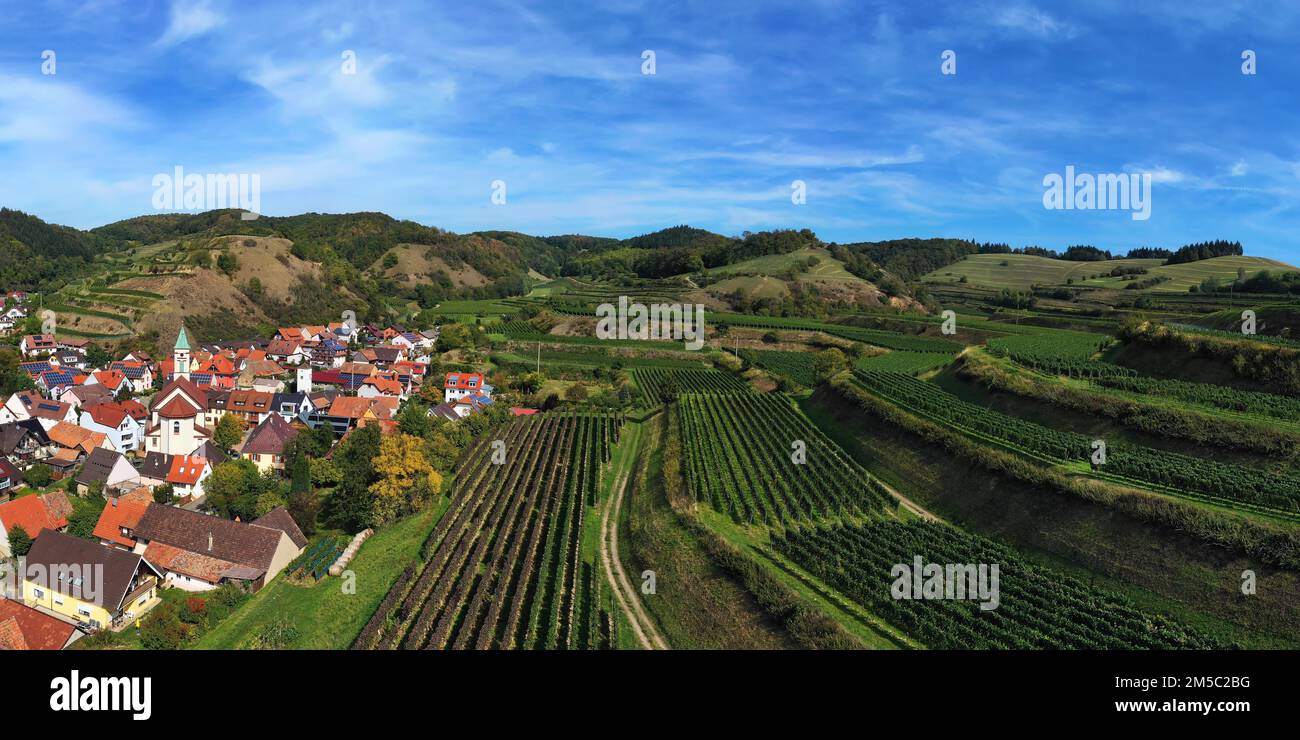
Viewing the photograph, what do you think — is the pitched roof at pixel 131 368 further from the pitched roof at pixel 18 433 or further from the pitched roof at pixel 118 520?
the pitched roof at pixel 118 520

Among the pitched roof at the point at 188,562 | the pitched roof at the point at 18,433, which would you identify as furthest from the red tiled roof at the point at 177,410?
the pitched roof at the point at 188,562

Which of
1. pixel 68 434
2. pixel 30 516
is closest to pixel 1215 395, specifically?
pixel 30 516

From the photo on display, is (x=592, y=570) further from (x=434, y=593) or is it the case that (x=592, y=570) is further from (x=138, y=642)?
(x=138, y=642)

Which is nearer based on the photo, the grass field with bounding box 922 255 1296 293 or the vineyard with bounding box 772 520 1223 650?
the vineyard with bounding box 772 520 1223 650

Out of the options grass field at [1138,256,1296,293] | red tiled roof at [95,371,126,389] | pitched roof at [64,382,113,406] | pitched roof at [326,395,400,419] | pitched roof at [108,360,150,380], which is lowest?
pitched roof at [326,395,400,419]

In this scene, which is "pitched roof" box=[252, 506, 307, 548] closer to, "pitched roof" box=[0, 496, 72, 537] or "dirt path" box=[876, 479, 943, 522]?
"pitched roof" box=[0, 496, 72, 537]

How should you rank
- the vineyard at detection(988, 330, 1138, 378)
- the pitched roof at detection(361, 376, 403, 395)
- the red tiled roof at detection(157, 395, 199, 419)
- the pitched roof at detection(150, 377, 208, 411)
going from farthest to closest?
the pitched roof at detection(361, 376, 403, 395) → the pitched roof at detection(150, 377, 208, 411) → the red tiled roof at detection(157, 395, 199, 419) → the vineyard at detection(988, 330, 1138, 378)

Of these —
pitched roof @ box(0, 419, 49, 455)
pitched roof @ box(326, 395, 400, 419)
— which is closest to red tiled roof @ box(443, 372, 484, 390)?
pitched roof @ box(326, 395, 400, 419)

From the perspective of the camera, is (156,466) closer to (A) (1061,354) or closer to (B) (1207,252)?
(A) (1061,354)
